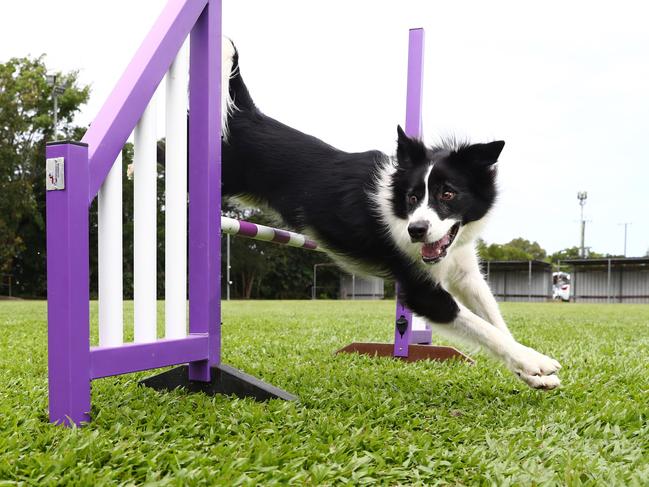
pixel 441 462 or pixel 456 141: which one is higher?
pixel 456 141

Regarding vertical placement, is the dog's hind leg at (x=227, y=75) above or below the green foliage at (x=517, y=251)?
above

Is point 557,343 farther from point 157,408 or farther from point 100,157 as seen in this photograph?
point 100,157

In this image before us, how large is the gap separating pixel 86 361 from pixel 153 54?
3.46 feet

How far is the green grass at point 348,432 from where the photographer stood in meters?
1.57

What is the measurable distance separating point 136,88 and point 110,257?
57cm

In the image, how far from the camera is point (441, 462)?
1.71 meters

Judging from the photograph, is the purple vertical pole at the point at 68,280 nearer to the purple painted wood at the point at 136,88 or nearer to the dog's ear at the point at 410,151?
the purple painted wood at the point at 136,88

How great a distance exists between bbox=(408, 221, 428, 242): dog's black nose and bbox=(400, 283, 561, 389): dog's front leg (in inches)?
14.3

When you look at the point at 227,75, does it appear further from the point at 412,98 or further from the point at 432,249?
the point at 432,249

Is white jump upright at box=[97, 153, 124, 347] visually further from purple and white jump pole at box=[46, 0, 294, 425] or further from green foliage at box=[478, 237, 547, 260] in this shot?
green foliage at box=[478, 237, 547, 260]

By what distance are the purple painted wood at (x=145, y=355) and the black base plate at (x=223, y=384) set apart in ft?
0.39

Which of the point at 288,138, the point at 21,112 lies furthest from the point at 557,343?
the point at 21,112

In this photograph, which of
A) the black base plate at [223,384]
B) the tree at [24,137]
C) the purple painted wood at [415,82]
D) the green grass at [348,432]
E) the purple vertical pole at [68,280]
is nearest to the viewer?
the green grass at [348,432]

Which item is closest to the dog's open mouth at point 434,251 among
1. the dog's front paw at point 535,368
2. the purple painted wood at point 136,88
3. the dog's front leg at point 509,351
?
the dog's front leg at point 509,351
